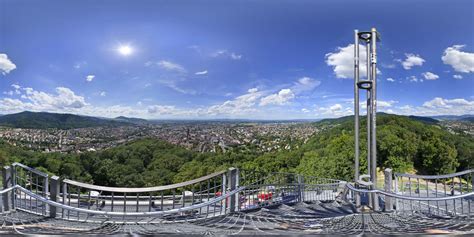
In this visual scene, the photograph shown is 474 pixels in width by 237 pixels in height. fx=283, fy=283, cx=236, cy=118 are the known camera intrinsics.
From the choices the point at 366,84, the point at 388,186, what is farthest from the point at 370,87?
the point at 388,186

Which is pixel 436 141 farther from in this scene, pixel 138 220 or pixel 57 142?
pixel 57 142

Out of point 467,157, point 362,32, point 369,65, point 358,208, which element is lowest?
point 467,157

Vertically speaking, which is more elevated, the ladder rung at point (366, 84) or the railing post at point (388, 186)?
the ladder rung at point (366, 84)

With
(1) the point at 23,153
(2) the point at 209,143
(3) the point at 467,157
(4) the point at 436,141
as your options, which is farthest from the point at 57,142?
(3) the point at 467,157

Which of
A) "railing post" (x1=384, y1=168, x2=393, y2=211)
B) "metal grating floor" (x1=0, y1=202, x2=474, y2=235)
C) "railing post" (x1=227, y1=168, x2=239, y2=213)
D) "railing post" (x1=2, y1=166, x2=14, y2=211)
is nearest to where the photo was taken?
"metal grating floor" (x1=0, y1=202, x2=474, y2=235)

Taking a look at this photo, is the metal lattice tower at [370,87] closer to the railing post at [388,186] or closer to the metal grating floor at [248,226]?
the railing post at [388,186]

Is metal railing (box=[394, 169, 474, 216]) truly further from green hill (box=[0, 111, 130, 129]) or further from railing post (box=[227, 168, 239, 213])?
green hill (box=[0, 111, 130, 129])

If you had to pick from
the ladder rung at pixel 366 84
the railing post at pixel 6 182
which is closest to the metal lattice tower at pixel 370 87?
the ladder rung at pixel 366 84

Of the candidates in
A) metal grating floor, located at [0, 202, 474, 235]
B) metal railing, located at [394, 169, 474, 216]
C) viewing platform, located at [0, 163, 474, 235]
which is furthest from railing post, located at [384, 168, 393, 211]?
metal grating floor, located at [0, 202, 474, 235]
